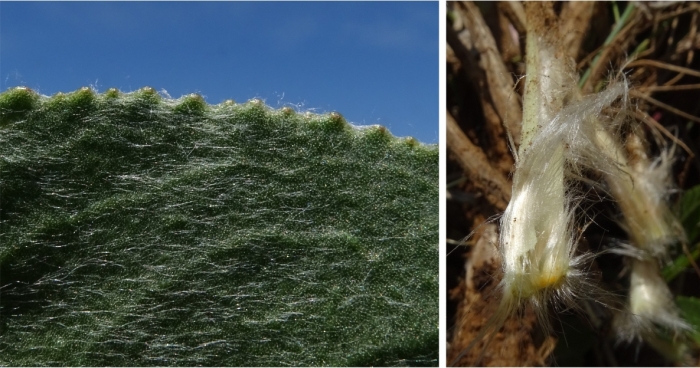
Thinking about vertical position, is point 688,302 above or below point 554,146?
below

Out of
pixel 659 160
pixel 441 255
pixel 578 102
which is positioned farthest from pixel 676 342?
pixel 578 102

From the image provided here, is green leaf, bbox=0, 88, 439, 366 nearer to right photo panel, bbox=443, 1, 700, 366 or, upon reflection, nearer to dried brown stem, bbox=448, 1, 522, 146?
right photo panel, bbox=443, 1, 700, 366

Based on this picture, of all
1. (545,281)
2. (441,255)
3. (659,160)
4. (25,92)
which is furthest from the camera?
(659,160)

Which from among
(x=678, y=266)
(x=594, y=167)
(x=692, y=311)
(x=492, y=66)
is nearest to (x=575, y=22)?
(x=492, y=66)

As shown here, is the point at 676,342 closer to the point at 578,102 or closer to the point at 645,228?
the point at 645,228

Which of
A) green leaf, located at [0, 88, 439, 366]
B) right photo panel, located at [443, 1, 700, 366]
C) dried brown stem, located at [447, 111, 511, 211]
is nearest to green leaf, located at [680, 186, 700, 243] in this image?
right photo panel, located at [443, 1, 700, 366]

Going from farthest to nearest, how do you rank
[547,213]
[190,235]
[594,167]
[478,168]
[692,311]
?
[478,168], [692,311], [190,235], [594,167], [547,213]

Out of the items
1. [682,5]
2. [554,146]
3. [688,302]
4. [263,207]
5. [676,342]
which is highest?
[682,5]

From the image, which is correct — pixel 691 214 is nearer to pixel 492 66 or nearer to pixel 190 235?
pixel 492 66

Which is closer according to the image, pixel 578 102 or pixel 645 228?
pixel 578 102
